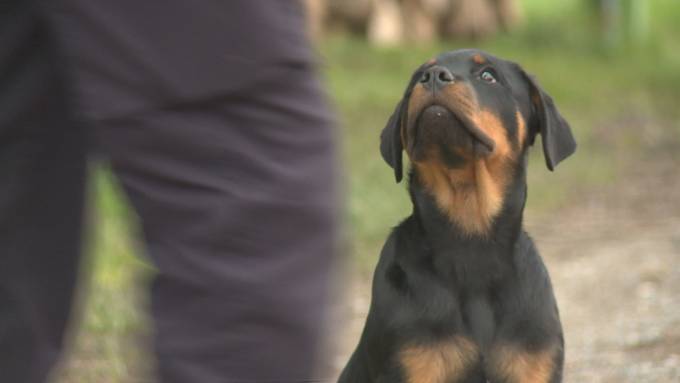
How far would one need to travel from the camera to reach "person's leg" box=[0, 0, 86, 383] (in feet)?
7.75

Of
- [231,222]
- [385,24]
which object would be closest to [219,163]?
[231,222]

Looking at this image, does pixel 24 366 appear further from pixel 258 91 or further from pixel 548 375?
pixel 548 375

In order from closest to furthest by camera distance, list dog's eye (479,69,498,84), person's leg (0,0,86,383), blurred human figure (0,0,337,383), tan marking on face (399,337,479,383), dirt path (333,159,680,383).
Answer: blurred human figure (0,0,337,383) < person's leg (0,0,86,383) < tan marking on face (399,337,479,383) < dog's eye (479,69,498,84) < dirt path (333,159,680,383)

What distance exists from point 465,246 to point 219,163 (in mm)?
1839

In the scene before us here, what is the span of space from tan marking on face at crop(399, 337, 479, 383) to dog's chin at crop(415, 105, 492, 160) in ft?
1.63

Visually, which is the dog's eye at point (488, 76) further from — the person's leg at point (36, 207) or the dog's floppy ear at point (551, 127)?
the person's leg at point (36, 207)

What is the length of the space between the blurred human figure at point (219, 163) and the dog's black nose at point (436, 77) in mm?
1611

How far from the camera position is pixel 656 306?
221 inches

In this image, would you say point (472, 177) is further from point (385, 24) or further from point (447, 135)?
point (385, 24)

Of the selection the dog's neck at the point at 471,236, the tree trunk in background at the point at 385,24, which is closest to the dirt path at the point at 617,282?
the dog's neck at the point at 471,236

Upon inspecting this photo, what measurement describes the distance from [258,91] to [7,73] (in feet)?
2.13

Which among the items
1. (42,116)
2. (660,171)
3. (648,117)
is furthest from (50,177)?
(648,117)

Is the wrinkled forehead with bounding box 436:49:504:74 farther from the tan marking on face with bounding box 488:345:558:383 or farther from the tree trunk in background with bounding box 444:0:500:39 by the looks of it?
the tree trunk in background with bounding box 444:0:500:39

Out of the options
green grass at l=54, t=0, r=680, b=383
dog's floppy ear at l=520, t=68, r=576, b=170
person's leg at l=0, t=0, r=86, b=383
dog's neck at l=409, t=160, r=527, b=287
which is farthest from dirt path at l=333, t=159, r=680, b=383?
person's leg at l=0, t=0, r=86, b=383
